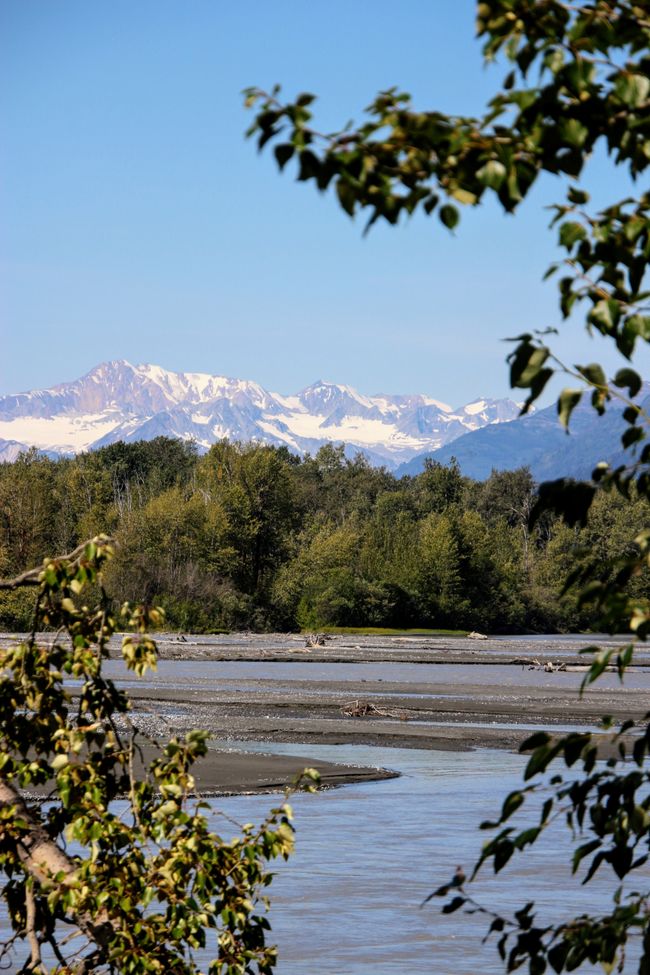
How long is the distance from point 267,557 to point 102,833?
4744 inches

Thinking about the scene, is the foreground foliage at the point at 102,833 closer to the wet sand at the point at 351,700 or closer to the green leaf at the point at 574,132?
the green leaf at the point at 574,132

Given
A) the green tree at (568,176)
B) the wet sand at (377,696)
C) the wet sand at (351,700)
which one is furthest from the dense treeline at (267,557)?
the green tree at (568,176)

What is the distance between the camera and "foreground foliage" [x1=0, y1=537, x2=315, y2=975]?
244 inches

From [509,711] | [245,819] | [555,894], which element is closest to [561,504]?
[555,894]

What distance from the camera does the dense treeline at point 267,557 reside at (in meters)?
118

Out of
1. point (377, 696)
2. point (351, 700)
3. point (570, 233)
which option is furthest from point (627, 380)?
point (377, 696)

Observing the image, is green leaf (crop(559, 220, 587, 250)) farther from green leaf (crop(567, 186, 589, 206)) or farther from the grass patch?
the grass patch

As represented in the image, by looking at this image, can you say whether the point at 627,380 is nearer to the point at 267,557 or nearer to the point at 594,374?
the point at 594,374

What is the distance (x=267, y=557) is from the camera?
127 metres

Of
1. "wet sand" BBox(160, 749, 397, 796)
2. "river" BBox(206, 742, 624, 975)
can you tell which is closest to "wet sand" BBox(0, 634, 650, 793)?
"wet sand" BBox(160, 749, 397, 796)

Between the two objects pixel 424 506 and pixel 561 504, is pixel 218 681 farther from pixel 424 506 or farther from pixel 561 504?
pixel 424 506

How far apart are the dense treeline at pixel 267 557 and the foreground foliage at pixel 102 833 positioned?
9779 centimetres

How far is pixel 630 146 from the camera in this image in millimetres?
3775

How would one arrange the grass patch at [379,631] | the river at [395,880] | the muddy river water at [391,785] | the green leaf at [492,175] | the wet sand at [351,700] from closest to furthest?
the green leaf at [492,175] → the river at [395,880] → the muddy river water at [391,785] → the wet sand at [351,700] → the grass patch at [379,631]
